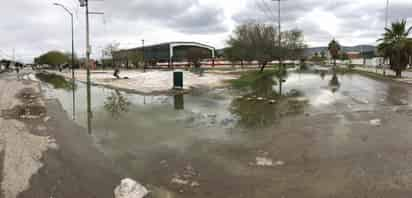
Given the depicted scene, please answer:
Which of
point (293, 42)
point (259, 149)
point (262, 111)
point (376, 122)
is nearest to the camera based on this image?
point (259, 149)

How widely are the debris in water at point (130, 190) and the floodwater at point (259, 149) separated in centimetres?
29

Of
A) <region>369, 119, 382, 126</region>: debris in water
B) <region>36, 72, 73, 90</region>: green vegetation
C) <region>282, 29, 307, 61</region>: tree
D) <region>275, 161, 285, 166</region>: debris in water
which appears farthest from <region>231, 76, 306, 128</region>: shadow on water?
<region>282, 29, 307, 61</region>: tree

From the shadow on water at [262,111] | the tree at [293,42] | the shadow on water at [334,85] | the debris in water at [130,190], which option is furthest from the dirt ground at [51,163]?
the tree at [293,42]

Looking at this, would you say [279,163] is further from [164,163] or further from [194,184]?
[164,163]

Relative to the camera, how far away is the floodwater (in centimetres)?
457

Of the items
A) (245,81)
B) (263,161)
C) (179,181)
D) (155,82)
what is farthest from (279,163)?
(245,81)

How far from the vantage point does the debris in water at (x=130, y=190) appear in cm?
425

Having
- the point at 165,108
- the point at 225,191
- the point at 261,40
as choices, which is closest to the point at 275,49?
the point at 261,40

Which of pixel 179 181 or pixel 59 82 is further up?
pixel 59 82

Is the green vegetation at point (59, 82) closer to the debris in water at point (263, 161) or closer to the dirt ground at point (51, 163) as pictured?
the dirt ground at point (51, 163)

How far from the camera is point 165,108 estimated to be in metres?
12.0

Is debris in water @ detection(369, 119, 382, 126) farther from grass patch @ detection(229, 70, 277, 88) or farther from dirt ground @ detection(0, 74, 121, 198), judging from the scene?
grass patch @ detection(229, 70, 277, 88)

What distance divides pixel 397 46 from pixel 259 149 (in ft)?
96.2

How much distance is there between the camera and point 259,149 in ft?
20.9
